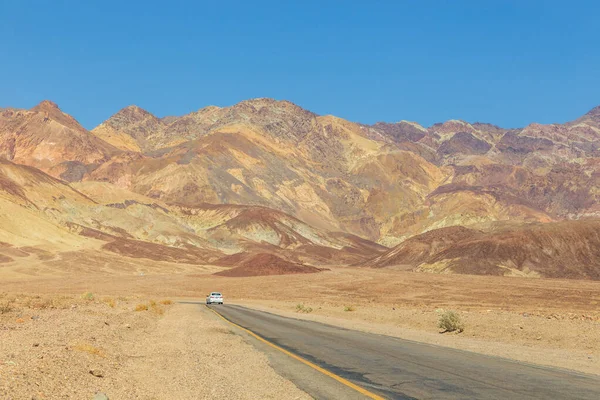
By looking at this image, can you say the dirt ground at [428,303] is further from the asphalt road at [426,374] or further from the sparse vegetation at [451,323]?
the asphalt road at [426,374]

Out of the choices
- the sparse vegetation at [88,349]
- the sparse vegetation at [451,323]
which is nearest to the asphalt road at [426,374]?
the sparse vegetation at [88,349]

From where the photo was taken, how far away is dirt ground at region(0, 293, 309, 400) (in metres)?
9.75

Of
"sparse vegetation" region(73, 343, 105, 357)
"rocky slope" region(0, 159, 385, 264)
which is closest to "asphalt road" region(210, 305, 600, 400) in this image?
"sparse vegetation" region(73, 343, 105, 357)

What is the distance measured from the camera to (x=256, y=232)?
655ft

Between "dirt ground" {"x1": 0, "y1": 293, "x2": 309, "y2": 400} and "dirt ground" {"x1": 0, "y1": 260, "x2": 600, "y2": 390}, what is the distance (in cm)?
778

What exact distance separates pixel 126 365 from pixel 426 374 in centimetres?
697

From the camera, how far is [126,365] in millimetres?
12938

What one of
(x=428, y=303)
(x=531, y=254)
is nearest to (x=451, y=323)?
(x=428, y=303)

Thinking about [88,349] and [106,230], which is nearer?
[88,349]

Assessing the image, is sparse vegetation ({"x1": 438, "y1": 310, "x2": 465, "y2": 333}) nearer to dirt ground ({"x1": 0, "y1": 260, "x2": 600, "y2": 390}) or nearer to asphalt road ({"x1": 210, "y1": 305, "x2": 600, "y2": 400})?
dirt ground ({"x1": 0, "y1": 260, "x2": 600, "y2": 390})

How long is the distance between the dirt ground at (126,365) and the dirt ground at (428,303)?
778 centimetres

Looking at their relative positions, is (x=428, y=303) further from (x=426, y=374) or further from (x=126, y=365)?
(x=126, y=365)

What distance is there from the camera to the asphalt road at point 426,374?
A: 9.79 m

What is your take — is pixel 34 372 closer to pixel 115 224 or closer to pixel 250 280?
pixel 250 280
